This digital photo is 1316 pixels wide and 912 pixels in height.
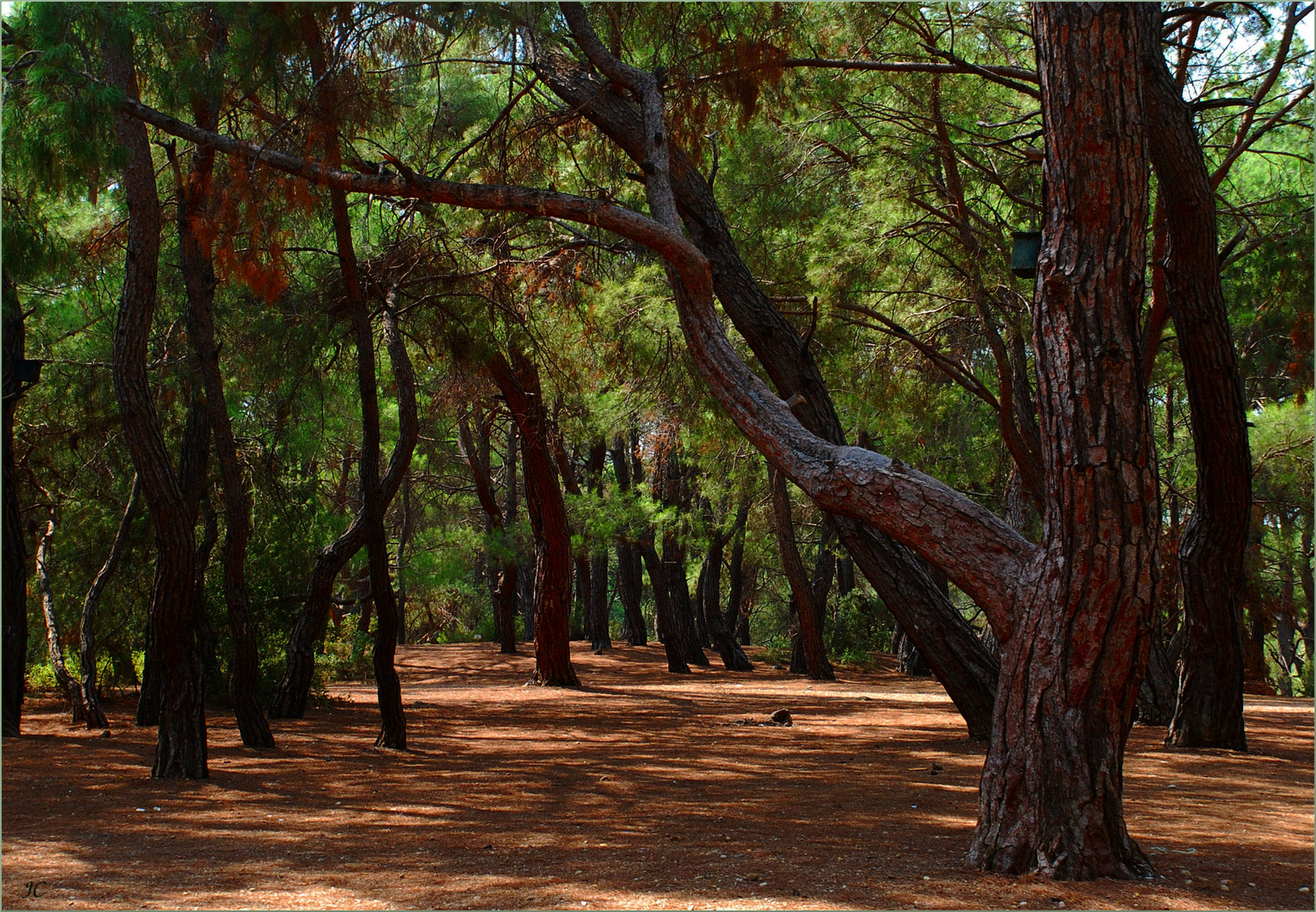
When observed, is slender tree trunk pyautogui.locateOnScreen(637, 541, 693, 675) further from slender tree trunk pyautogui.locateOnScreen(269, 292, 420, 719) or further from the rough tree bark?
the rough tree bark

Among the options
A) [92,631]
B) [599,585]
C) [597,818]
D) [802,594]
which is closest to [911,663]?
[802,594]

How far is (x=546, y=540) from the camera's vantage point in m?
13.5

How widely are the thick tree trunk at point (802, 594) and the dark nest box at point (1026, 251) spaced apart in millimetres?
10787

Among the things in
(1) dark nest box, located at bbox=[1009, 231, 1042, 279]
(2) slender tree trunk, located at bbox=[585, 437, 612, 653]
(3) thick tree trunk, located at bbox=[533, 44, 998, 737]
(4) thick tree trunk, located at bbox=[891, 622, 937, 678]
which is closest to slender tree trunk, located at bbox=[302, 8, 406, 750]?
(3) thick tree trunk, located at bbox=[533, 44, 998, 737]

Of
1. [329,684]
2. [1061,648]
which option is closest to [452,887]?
[1061,648]

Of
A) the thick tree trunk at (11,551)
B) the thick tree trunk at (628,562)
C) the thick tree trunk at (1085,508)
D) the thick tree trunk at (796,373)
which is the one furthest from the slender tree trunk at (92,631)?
the thick tree trunk at (628,562)

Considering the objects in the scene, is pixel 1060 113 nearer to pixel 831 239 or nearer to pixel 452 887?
pixel 452 887

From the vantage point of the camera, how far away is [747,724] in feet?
32.0

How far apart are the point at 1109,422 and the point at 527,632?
24.5 meters

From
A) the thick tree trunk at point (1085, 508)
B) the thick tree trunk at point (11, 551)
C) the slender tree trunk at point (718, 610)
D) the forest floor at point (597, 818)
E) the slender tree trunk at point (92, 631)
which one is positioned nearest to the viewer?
the forest floor at point (597, 818)

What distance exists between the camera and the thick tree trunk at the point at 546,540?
12.8m

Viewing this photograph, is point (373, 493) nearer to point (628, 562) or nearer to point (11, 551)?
point (11, 551)

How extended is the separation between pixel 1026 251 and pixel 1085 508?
118cm

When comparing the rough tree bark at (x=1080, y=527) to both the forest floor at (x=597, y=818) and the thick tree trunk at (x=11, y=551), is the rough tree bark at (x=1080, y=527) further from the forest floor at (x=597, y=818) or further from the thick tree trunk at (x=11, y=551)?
the thick tree trunk at (x=11, y=551)
